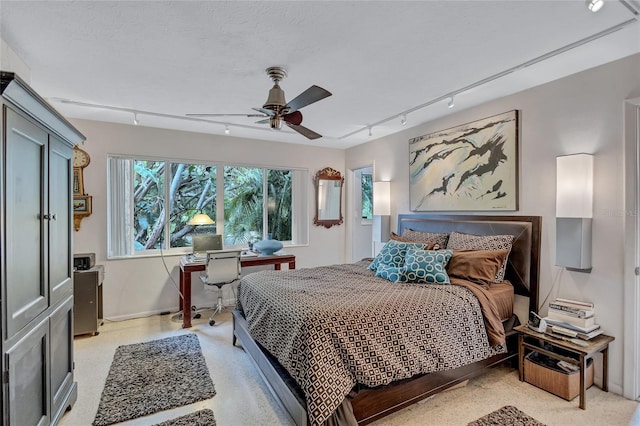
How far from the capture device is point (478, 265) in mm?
2746

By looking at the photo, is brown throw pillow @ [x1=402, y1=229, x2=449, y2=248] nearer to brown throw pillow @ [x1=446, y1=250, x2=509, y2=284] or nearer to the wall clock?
brown throw pillow @ [x1=446, y1=250, x2=509, y2=284]

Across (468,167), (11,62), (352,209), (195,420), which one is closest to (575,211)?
(468,167)

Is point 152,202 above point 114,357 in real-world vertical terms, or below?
above

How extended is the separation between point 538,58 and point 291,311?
8.37ft

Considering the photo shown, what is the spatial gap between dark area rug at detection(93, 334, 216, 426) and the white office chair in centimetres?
73

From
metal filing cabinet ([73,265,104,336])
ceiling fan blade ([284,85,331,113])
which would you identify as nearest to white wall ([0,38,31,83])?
ceiling fan blade ([284,85,331,113])

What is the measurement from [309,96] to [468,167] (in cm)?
213

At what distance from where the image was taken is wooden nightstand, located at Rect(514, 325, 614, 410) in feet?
7.05

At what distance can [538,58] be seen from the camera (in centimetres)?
229

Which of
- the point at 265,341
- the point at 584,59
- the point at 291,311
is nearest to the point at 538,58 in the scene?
the point at 584,59

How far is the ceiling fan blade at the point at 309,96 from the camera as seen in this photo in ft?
6.64

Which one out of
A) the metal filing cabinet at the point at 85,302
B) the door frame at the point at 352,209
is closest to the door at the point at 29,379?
the metal filing cabinet at the point at 85,302

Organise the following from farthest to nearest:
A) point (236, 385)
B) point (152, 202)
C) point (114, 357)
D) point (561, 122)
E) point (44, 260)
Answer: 1. point (152, 202)
2. point (114, 357)
3. point (561, 122)
4. point (236, 385)
5. point (44, 260)

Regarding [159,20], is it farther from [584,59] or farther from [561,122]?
[561,122]
